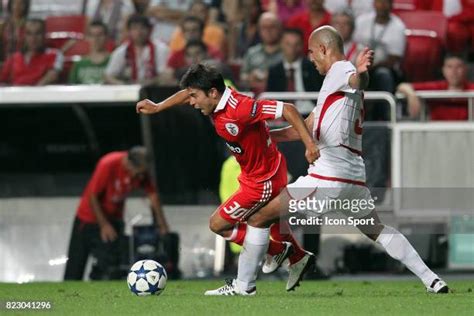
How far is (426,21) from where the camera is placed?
17594mm

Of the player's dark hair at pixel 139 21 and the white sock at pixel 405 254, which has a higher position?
the player's dark hair at pixel 139 21

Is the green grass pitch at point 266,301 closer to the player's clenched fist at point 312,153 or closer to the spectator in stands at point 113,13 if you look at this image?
the player's clenched fist at point 312,153

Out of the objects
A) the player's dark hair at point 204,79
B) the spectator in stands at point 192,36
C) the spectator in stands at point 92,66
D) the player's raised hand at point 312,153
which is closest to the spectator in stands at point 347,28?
the spectator in stands at point 192,36

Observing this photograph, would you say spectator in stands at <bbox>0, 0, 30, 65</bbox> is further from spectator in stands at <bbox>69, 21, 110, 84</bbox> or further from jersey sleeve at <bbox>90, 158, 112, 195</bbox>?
jersey sleeve at <bbox>90, 158, 112, 195</bbox>

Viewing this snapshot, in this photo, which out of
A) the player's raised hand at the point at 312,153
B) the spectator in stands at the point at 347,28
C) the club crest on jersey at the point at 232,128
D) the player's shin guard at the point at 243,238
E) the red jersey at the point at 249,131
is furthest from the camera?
the spectator in stands at the point at 347,28

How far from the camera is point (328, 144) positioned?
35.1 ft

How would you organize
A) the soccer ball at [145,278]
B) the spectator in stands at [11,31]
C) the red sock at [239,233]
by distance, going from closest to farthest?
1. the soccer ball at [145,278]
2. the red sock at [239,233]
3. the spectator in stands at [11,31]

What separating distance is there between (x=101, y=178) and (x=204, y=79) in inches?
269

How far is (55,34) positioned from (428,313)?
32.4 ft

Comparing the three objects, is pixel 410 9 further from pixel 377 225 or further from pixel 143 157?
pixel 377 225

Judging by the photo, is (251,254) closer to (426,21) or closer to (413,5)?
(426,21)

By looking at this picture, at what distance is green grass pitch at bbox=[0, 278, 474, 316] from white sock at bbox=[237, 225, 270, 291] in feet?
0.57

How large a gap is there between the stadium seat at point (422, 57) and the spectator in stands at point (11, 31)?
4.94 metres

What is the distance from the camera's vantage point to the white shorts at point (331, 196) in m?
10.6
